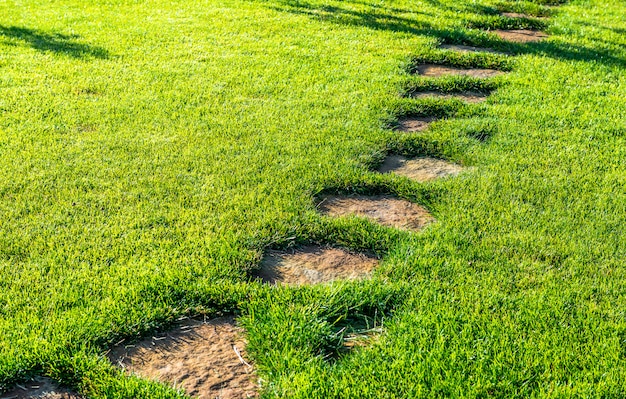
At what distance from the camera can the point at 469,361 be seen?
254 centimetres

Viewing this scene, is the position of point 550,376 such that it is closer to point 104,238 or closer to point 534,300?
point 534,300

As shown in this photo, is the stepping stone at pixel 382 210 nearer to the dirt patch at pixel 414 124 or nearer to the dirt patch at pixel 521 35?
the dirt patch at pixel 414 124

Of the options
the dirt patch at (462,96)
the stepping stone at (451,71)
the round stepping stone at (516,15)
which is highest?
the round stepping stone at (516,15)

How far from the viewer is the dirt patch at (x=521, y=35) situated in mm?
7457

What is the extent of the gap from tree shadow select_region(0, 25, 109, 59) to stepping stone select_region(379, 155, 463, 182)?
3.33m

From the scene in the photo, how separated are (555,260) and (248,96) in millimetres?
2953

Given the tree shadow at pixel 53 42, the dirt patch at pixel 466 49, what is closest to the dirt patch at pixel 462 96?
the dirt patch at pixel 466 49

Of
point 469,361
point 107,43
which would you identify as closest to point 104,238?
point 469,361

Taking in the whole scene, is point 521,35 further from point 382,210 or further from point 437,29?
point 382,210

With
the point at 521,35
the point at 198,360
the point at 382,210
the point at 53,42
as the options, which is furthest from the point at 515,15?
the point at 198,360

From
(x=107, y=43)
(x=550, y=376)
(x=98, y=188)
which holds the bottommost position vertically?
(x=550, y=376)

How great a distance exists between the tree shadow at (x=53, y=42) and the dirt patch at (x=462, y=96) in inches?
117

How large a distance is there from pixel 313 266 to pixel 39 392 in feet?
4.31

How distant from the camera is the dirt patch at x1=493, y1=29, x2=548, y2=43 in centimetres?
746
